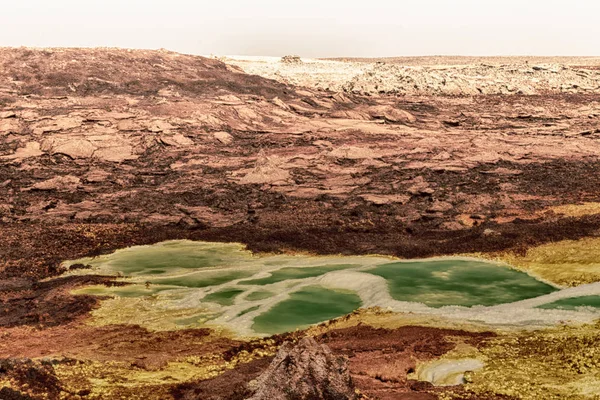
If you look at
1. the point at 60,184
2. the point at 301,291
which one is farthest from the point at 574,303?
the point at 60,184

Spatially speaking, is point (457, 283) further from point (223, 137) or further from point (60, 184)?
point (60, 184)

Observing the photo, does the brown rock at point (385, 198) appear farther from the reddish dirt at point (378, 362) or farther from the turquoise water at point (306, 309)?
the reddish dirt at point (378, 362)

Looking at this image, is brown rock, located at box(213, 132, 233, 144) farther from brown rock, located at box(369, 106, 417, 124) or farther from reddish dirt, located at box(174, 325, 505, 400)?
reddish dirt, located at box(174, 325, 505, 400)

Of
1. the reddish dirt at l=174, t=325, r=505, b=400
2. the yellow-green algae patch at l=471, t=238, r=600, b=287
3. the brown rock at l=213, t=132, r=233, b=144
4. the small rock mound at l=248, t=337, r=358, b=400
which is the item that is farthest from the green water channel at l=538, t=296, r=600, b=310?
the brown rock at l=213, t=132, r=233, b=144

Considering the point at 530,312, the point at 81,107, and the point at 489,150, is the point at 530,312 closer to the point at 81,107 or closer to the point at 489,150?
the point at 489,150

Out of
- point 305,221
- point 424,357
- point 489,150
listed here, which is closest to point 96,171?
point 305,221

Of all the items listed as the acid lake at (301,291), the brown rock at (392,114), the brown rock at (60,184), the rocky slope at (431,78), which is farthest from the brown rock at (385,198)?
the rocky slope at (431,78)
